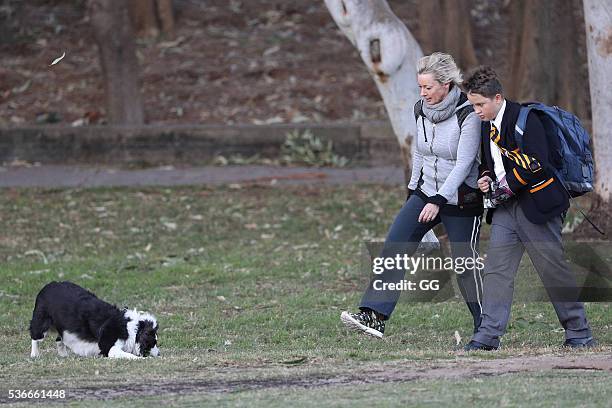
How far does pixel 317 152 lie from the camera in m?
16.8

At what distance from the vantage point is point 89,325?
7.70 metres

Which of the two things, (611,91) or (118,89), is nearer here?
(611,91)

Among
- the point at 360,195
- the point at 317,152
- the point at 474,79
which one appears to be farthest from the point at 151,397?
the point at 317,152

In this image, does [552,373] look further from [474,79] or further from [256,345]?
[256,345]

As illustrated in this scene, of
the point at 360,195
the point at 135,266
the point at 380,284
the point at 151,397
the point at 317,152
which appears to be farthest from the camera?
the point at 317,152

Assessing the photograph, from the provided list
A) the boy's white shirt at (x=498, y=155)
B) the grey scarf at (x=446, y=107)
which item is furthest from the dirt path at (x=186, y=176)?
the boy's white shirt at (x=498, y=155)

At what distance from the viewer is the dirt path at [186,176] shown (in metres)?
15.8

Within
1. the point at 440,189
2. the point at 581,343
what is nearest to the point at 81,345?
the point at 440,189

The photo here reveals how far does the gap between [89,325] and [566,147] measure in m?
3.23

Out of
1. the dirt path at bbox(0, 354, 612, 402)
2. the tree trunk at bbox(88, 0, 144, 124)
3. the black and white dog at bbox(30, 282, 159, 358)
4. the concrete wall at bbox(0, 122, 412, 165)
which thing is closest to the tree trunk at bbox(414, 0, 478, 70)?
the concrete wall at bbox(0, 122, 412, 165)

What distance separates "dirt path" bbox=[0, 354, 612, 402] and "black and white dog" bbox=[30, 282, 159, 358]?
1.10m

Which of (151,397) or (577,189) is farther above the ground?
(577,189)

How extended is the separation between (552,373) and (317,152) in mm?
10503

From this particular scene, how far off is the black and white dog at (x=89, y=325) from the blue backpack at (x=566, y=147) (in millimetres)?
2720
